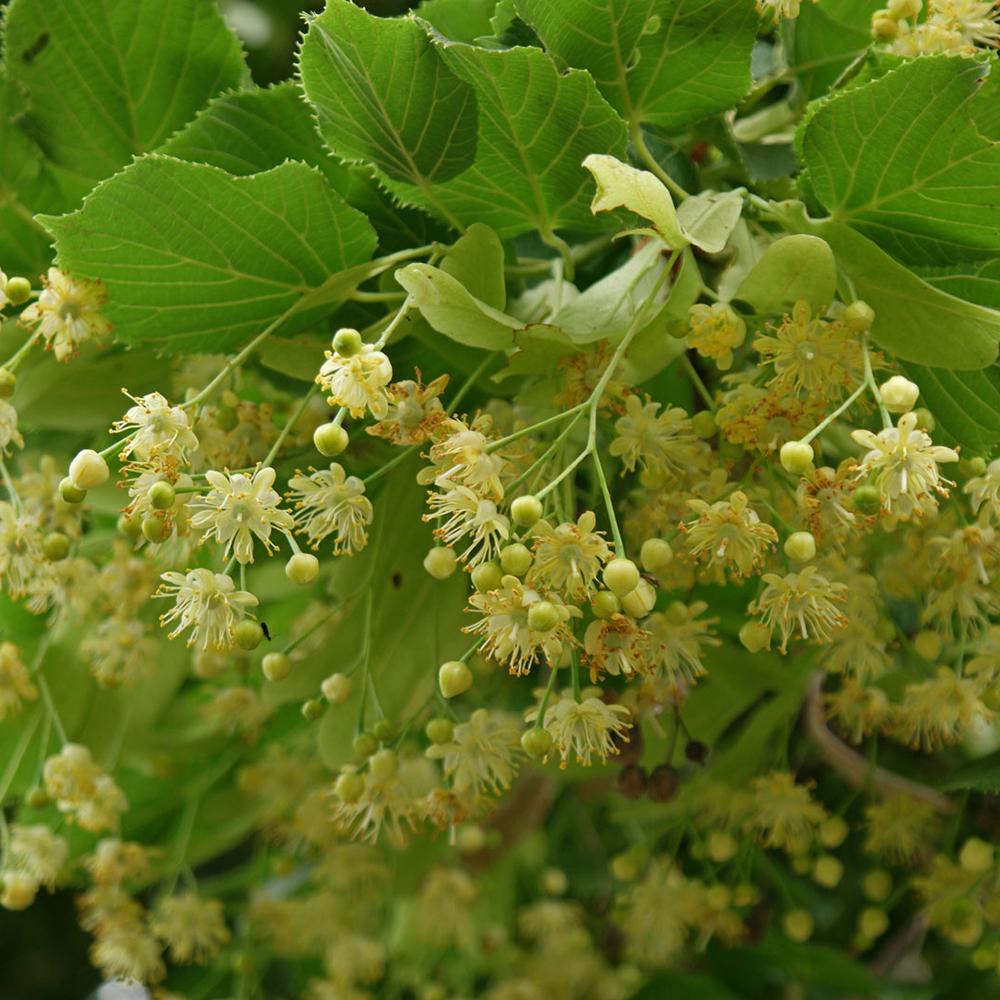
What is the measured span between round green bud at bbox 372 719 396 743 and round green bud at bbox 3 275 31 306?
0.36 m

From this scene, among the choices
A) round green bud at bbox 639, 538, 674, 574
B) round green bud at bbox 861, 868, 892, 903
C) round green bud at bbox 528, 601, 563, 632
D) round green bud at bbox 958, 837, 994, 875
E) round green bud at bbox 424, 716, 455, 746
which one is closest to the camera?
round green bud at bbox 528, 601, 563, 632

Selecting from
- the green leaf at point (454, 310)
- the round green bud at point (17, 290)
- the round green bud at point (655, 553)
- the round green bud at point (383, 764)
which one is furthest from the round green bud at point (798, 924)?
the round green bud at point (17, 290)

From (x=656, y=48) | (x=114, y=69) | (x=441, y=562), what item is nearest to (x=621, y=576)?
(x=441, y=562)

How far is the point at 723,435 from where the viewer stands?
28.2 inches

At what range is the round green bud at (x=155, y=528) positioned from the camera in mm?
639

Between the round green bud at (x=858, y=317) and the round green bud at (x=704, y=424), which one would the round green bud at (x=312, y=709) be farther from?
the round green bud at (x=858, y=317)

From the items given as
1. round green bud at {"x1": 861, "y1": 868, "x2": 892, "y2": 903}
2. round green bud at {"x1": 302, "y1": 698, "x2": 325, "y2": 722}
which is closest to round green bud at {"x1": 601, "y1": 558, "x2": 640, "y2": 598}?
round green bud at {"x1": 302, "y1": 698, "x2": 325, "y2": 722}

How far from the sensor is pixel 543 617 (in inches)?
22.5

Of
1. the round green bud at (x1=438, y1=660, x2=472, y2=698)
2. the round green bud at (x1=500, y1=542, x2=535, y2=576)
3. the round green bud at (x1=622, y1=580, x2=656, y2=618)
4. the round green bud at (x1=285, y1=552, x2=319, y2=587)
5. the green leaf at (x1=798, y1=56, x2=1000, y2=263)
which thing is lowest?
the round green bud at (x1=438, y1=660, x2=472, y2=698)

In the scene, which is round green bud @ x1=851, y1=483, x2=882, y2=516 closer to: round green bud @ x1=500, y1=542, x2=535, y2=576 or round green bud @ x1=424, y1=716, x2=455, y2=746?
round green bud @ x1=500, y1=542, x2=535, y2=576

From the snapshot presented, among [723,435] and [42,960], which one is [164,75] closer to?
[723,435]

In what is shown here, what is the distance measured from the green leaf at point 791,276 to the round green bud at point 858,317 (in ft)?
0.05

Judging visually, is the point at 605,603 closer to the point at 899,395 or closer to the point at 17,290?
the point at 899,395

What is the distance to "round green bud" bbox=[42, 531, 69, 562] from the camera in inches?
32.7
